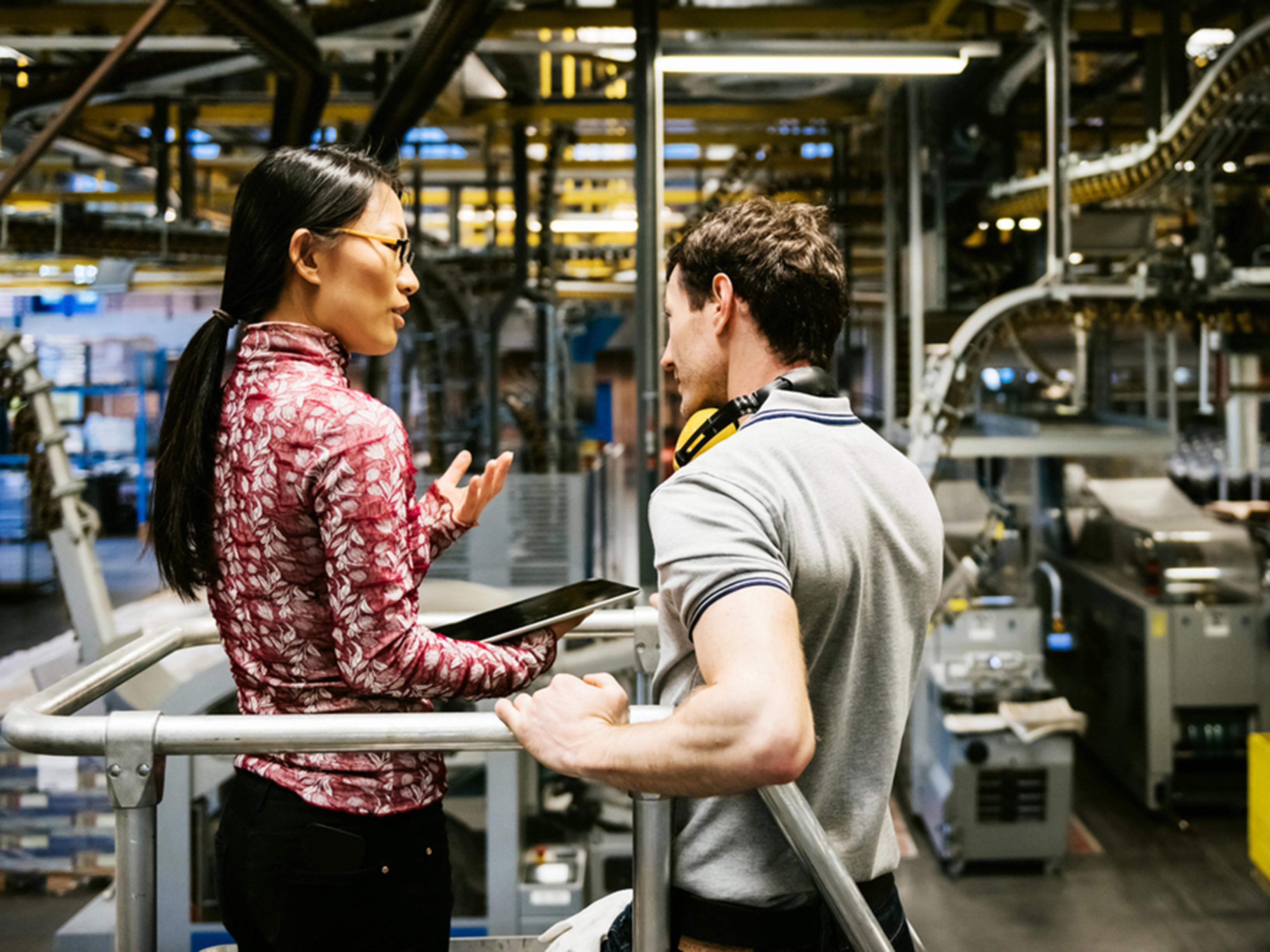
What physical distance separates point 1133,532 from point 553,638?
604 cm

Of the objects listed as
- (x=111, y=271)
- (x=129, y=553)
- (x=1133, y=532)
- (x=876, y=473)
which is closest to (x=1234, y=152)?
(x=1133, y=532)

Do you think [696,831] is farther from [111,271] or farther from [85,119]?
[85,119]

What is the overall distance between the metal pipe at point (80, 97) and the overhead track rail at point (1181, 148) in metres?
3.88

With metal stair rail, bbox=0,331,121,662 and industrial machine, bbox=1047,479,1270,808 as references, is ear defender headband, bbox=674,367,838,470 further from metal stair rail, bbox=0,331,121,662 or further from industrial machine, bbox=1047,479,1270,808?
industrial machine, bbox=1047,479,1270,808

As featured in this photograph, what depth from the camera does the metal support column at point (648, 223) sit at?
3709 millimetres

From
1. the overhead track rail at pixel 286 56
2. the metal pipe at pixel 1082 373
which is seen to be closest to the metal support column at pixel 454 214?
the overhead track rail at pixel 286 56

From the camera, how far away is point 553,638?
1240 mm

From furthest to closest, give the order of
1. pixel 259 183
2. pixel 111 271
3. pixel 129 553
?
1. pixel 129 553
2. pixel 111 271
3. pixel 259 183

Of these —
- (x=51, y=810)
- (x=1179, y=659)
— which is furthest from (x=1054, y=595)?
(x=51, y=810)

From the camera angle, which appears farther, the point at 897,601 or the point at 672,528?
the point at 897,601

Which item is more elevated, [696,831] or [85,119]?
[85,119]

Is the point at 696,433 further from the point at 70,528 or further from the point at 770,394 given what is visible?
the point at 70,528

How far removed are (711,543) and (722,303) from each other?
0.35 m

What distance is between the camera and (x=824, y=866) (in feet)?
3.32
